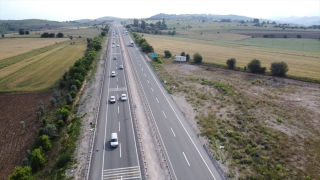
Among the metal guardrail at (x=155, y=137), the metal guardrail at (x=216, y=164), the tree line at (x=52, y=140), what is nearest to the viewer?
the tree line at (x=52, y=140)

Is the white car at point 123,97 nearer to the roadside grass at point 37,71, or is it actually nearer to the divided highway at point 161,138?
the divided highway at point 161,138

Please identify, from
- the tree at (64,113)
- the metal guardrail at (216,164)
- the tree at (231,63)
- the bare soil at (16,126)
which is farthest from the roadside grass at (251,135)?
the bare soil at (16,126)

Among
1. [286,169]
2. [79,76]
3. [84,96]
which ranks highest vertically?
[79,76]

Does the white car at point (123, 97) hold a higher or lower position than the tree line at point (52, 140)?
higher

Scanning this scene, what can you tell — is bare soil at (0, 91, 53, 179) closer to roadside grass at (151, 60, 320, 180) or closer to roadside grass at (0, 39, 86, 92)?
roadside grass at (0, 39, 86, 92)

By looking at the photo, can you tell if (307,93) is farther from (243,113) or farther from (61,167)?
(61,167)

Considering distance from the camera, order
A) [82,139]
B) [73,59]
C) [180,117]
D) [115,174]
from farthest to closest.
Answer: [73,59]
[180,117]
[82,139]
[115,174]

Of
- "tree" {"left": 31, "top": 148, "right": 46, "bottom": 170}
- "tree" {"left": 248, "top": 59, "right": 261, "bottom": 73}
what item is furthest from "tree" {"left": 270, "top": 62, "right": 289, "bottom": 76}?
"tree" {"left": 31, "top": 148, "right": 46, "bottom": 170}

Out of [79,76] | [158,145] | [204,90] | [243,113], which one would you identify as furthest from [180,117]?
[79,76]
